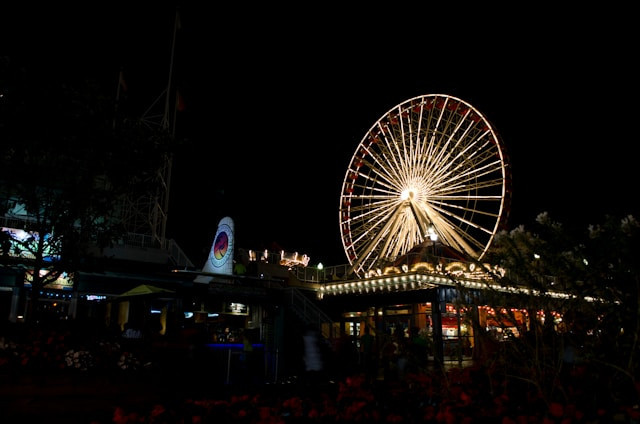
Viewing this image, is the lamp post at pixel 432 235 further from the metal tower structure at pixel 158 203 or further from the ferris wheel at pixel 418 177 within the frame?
the metal tower structure at pixel 158 203

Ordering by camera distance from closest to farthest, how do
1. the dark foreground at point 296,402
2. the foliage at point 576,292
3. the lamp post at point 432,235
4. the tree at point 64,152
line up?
the dark foreground at point 296,402, the foliage at point 576,292, the tree at point 64,152, the lamp post at point 432,235

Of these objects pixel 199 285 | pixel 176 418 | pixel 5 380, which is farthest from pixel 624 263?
pixel 199 285

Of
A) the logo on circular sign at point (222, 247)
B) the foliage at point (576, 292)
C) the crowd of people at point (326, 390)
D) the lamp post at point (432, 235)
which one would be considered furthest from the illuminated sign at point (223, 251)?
the foliage at point (576, 292)

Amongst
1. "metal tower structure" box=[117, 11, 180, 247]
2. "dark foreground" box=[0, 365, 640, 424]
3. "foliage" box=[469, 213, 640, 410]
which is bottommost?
"dark foreground" box=[0, 365, 640, 424]

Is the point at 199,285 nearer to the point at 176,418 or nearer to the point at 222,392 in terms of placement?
the point at 222,392

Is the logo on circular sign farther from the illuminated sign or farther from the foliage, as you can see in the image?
the foliage

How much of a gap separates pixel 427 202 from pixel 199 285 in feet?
46.0

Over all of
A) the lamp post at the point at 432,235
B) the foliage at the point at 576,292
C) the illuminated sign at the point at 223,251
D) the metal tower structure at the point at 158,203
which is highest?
the metal tower structure at the point at 158,203

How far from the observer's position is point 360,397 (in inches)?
264

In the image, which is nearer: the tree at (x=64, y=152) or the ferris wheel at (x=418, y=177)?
the tree at (x=64, y=152)

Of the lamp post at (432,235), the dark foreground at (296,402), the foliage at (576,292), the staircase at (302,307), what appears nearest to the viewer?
the dark foreground at (296,402)

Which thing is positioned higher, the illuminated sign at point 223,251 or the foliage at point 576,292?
the illuminated sign at point 223,251

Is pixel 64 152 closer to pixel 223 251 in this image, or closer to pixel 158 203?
pixel 223 251

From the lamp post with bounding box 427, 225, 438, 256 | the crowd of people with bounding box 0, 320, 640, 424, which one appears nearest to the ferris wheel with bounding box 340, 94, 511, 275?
the lamp post with bounding box 427, 225, 438, 256
